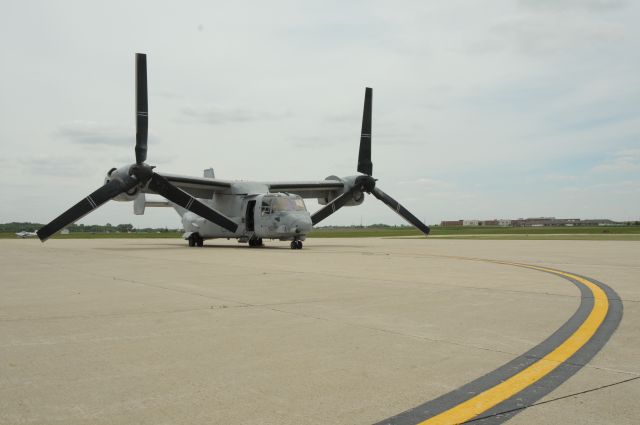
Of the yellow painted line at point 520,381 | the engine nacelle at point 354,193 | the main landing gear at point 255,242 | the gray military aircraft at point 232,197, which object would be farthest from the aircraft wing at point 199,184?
the yellow painted line at point 520,381

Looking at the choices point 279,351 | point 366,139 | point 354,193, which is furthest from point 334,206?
point 279,351

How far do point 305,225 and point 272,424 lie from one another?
24.0 m

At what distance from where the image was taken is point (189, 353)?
4875mm

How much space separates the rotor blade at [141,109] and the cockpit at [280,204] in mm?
6533

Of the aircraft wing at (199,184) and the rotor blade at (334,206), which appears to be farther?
the rotor blade at (334,206)

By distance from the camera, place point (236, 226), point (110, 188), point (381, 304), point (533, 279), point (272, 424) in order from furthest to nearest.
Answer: point (236, 226)
point (110, 188)
point (533, 279)
point (381, 304)
point (272, 424)

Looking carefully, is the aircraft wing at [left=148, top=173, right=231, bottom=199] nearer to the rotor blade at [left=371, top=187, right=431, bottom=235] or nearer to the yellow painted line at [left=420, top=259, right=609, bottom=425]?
the rotor blade at [left=371, top=187, right=431, bottom=235]

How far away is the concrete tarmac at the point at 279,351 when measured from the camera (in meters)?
3.44

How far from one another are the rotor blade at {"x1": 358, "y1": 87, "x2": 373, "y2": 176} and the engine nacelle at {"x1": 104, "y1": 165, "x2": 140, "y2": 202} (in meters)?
13.4

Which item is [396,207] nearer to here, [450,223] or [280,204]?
[280,204]

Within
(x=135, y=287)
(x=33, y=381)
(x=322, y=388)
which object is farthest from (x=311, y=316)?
(x=135, y=287)

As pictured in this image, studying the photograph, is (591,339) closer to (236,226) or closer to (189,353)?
(189,353)

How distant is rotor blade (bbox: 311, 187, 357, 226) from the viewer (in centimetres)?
3297

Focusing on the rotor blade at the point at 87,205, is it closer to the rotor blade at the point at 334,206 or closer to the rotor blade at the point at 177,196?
the rotor blade at the point at 177,196
